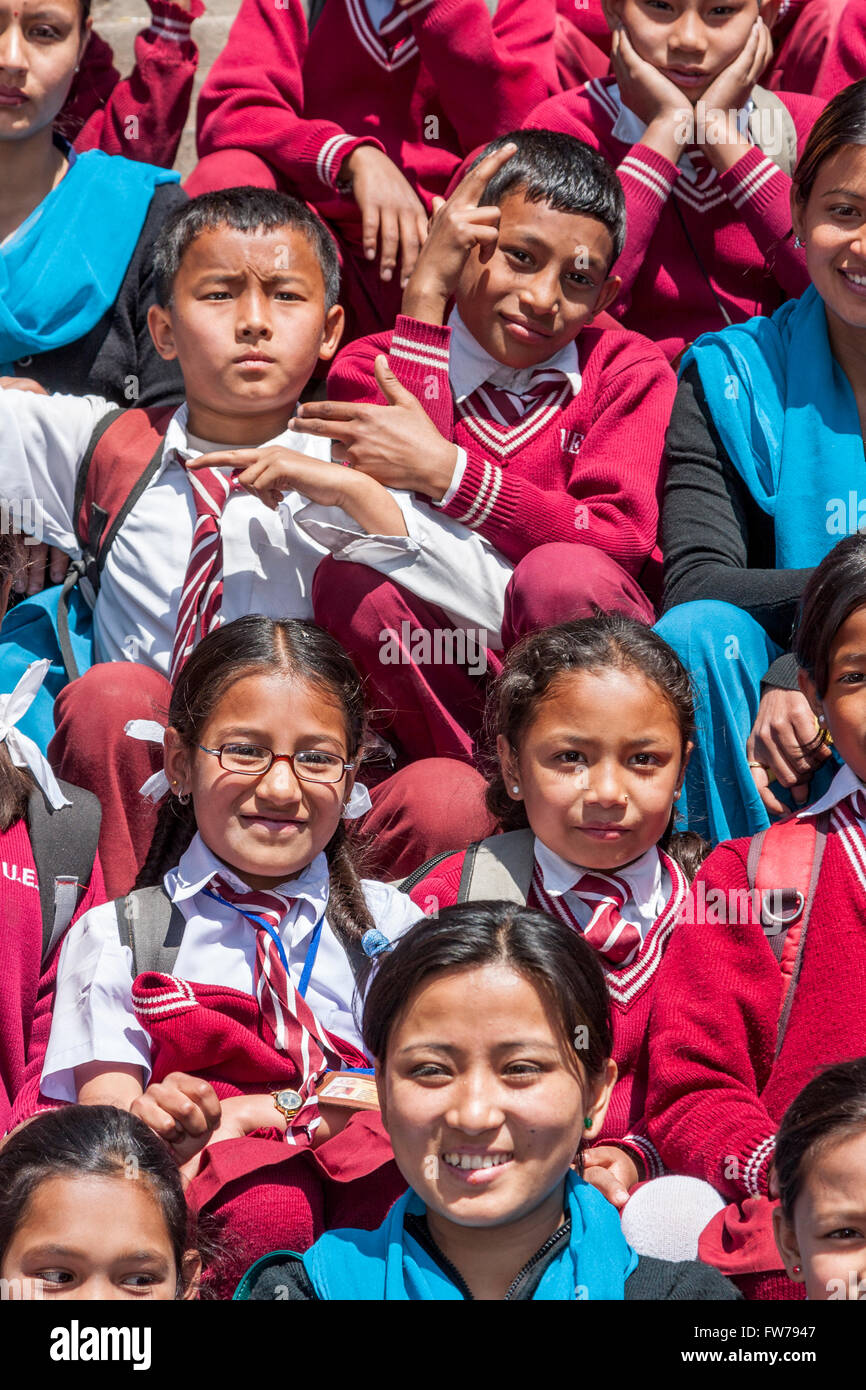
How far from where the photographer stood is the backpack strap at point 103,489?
3.63 meters

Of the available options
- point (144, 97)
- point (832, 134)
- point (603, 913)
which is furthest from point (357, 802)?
point (144, 97)

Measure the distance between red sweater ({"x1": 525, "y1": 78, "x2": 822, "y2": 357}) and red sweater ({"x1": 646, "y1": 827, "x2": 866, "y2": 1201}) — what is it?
161 centimetres

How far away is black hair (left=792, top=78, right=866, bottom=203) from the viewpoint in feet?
11.6

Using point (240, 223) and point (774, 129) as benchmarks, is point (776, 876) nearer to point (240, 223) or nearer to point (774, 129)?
point (240, 223)

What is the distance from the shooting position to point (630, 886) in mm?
2908

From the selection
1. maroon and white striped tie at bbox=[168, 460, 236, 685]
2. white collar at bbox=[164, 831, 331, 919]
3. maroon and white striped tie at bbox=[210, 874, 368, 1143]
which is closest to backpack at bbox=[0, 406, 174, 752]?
maroon and white striped tie at bbox=[168, 460, 236, 685]

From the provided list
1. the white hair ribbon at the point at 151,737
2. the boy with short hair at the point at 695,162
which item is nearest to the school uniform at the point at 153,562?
the white hair ribbon at the point at 151,737

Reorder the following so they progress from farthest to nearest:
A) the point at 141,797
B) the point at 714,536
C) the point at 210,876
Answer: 1. the point at 714,536
2. the point at 141,797
3. the point at 210,876

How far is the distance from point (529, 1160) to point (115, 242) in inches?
102

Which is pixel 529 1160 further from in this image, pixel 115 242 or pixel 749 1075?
pixel 115 242

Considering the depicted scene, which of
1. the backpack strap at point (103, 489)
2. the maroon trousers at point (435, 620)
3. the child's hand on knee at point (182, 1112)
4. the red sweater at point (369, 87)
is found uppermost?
the red sweater at point (369, 87)

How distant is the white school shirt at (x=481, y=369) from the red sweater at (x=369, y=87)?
0.69m

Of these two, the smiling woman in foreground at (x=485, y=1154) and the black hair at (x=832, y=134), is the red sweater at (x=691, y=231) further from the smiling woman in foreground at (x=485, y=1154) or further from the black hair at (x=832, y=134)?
the smiling woman in foreground at (x=485, y=1154)

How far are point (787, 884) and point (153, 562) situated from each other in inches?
55.4
